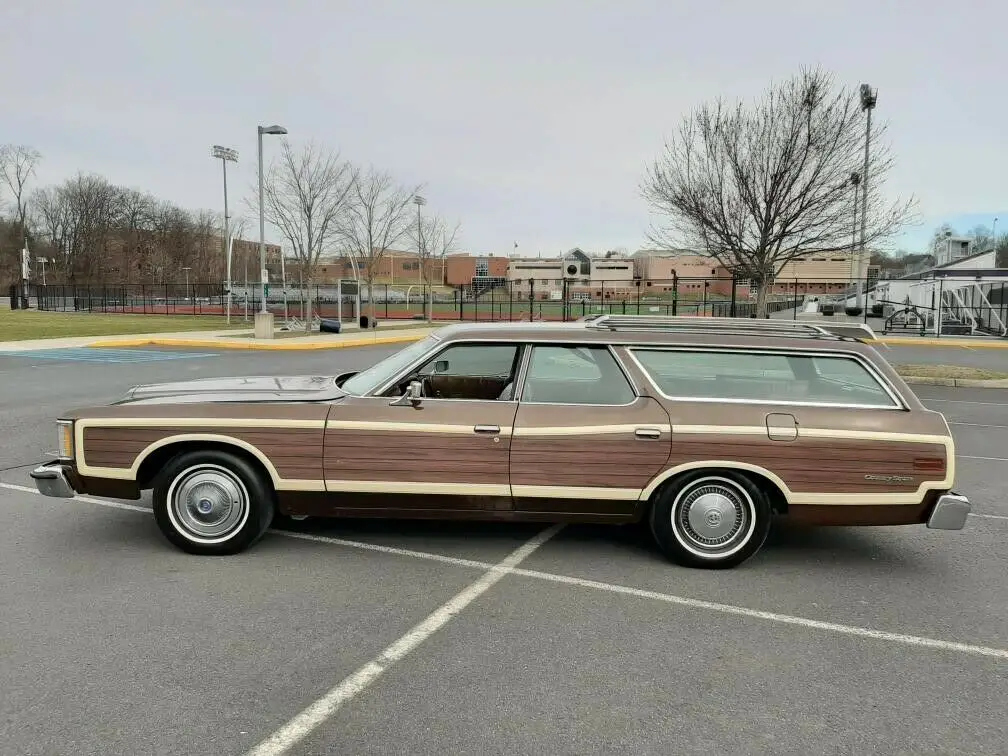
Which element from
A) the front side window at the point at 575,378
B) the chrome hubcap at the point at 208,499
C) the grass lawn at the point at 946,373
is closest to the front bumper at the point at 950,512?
the front side window at the point at 575,378

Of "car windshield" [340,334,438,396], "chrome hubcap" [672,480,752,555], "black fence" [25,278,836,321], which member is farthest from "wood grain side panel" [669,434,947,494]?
"black fence" [25,278,836,321]

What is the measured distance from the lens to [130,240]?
86.9 m

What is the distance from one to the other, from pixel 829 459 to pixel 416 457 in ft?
8.04

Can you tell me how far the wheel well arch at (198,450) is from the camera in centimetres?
445

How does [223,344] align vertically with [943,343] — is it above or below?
below

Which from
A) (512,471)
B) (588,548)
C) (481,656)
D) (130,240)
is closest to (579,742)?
(481,656)

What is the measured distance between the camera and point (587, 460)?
436 centimetres

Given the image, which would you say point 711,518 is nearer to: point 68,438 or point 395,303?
point 68,438

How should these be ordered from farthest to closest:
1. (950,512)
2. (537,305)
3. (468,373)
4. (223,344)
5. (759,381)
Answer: (537,305) → (223,344) → (468,373) → (759,381) → (950,512)

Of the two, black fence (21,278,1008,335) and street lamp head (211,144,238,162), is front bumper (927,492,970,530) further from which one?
street lamp head (211,144,238,162)

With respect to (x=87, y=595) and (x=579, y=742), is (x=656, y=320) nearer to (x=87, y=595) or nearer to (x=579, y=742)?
(x=579, y=742)

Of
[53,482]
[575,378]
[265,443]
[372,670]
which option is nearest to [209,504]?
[265,443]

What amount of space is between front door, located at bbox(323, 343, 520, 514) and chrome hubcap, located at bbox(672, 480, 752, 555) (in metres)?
1.08

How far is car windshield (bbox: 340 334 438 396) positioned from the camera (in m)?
4.69
